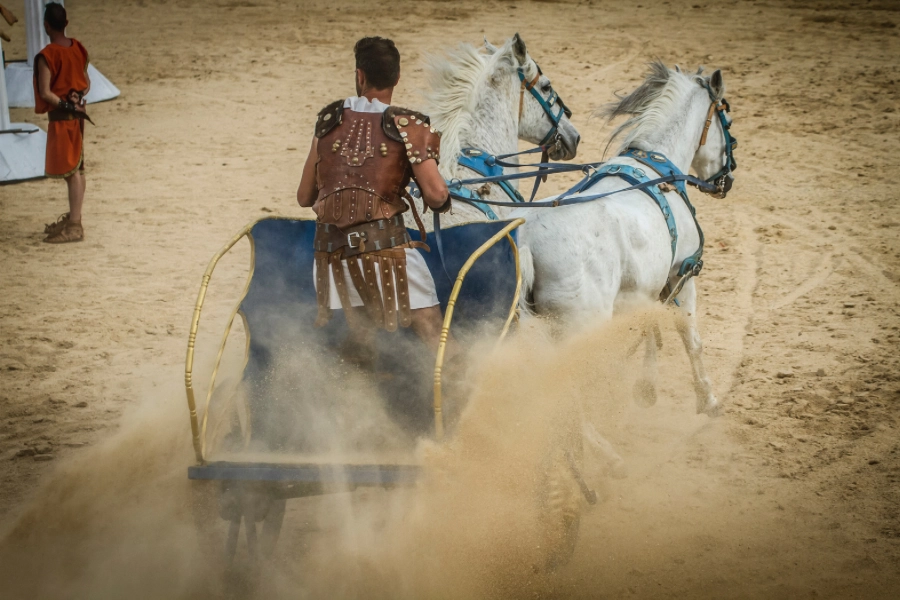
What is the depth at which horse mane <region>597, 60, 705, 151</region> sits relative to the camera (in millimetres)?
5117

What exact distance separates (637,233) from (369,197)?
5.17ft

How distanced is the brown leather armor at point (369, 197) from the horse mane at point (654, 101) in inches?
79.2

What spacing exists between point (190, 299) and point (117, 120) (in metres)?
5.54

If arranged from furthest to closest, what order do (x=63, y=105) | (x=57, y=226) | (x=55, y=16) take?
1. (x=57, y=226)
2. (x=63, y=105)
3. (x=55, y=16)

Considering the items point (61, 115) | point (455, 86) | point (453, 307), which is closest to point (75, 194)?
point (61, 115)

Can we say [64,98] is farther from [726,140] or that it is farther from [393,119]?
[726,140]

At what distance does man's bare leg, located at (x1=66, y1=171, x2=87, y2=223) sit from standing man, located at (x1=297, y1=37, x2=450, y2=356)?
5039 mm

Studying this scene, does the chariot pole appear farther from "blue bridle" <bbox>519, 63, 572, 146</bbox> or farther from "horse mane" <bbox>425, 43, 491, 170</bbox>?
"blue bridle" <bbox>519, 63, 572, 146</bbox>

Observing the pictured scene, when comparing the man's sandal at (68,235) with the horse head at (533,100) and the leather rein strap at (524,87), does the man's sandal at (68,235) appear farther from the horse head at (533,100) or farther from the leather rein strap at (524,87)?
the leather rein strap at (524,87)

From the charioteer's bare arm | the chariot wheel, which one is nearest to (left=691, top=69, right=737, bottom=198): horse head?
the charioteer's bare arm

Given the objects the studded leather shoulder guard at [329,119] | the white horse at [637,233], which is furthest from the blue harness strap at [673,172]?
the studded leather shoulder guard at [329,119]

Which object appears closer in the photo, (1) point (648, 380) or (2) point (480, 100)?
(2) point (480, 100)

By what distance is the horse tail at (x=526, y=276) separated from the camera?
4.08 m

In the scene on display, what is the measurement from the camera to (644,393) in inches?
207
